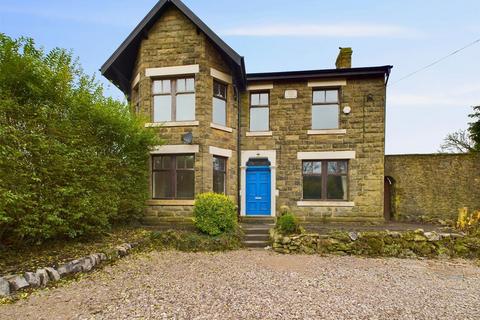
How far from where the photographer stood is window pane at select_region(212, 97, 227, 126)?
10.5 meters

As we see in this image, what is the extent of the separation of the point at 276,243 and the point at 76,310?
537 cm

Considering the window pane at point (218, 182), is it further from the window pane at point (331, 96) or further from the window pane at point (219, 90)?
the window pane at point (331, 96)

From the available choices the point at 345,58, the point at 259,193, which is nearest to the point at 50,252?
the point at 259,193

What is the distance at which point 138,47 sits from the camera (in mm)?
10773

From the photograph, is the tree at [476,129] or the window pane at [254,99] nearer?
the window pane at [254,99]

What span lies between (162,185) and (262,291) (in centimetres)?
647

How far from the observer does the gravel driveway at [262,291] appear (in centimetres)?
400

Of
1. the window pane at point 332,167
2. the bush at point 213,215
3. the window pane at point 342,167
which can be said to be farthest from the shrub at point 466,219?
the bush at point 213,215

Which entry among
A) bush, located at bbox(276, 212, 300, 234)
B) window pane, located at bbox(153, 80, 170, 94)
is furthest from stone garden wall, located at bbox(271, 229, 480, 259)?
window pane, located at bbox(153, 80, 170, 94)

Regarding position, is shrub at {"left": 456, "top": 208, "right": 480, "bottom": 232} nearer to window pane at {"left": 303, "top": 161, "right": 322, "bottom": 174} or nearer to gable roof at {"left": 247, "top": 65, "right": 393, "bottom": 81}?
window pane at {"left": 303, "top": 161, "right": 322, "bottom": 174}

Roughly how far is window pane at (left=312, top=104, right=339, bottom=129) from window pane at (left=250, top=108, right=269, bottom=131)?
1.98m

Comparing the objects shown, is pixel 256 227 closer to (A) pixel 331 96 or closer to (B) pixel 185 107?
(B) pixel 185 107

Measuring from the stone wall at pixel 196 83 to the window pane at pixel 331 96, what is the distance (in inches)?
180

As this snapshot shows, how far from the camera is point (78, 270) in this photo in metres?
5.52
